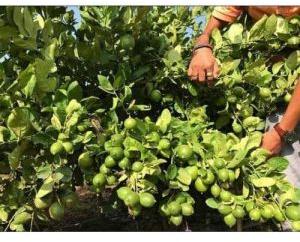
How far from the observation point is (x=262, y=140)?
171 centimetres

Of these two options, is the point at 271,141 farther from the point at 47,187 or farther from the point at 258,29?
the point at 47,187

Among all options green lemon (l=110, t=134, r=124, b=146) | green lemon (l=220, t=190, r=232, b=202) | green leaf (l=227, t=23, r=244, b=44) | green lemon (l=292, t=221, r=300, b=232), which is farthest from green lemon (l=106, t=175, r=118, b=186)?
green leaf (l=227, t=23, r=244, b=44)

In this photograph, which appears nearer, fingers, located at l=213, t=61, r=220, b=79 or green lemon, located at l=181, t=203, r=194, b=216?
green lemon, located at l=181, t=203, r=194, b=216

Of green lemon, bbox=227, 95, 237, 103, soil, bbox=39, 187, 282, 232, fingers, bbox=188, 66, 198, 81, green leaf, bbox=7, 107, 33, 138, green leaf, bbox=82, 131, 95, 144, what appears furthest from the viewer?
soil, bbox=39, 187, 282, 232

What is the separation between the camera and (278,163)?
5.13 feet

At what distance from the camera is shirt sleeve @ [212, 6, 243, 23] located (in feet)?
6.13

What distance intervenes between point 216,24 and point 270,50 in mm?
218

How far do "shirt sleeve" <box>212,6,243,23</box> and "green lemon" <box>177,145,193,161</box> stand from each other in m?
0.63

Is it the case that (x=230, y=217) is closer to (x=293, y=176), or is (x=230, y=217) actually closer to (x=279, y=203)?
(x=279, y=203)

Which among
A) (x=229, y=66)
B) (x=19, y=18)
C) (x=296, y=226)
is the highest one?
(x=19, y=18)

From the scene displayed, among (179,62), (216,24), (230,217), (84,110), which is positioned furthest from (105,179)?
(216,24)

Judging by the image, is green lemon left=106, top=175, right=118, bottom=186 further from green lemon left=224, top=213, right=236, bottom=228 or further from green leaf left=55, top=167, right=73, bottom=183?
green lemon left=224, top=213, right=236, bottom=228

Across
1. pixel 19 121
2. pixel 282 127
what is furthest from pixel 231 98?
pixel 19 121

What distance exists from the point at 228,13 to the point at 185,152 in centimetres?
66
